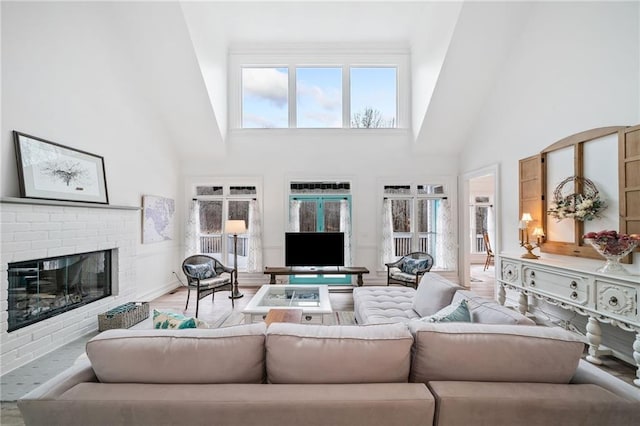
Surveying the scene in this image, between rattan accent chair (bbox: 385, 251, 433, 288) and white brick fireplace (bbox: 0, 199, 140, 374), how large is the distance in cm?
396

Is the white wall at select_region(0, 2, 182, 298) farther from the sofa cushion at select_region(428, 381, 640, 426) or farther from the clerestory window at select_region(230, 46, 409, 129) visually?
the sofa cushion at select_region(428, 381, 640, 426)

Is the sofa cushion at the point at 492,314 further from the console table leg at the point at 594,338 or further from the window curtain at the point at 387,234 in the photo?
the window curtain at the point at 387,234

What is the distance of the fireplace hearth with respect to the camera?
2.68 metres

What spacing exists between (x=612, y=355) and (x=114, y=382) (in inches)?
159

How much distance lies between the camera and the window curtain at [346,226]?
5918 millimetres

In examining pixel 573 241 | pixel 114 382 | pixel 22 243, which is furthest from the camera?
pixel 573 241

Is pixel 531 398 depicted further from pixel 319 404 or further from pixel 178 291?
pixel 178 291

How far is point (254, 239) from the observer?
5.83 meters

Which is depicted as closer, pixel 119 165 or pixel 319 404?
pixel 319 404

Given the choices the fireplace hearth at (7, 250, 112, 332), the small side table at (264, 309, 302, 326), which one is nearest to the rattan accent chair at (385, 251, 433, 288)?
the small side table at (264, 309, 302, 326)

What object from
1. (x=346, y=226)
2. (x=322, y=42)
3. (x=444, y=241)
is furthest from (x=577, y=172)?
(x=322, y=42)

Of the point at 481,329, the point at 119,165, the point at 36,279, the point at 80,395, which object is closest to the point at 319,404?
the point at 481,329

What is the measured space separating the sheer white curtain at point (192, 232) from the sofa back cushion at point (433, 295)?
450 centimetres

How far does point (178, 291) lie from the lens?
5.46 meters
